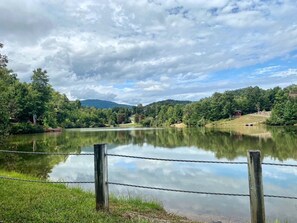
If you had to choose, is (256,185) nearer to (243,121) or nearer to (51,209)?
(51,209)

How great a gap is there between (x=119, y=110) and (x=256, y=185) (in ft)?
584

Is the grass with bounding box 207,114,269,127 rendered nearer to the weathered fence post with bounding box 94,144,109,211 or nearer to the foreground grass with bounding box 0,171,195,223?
the foreground grass with bounding box 0,171,195,223

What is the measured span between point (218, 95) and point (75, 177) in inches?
4865

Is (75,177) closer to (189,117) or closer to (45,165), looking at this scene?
(45,165)

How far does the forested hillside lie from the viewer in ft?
231

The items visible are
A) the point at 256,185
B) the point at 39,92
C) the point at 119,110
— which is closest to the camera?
the point at 256,185

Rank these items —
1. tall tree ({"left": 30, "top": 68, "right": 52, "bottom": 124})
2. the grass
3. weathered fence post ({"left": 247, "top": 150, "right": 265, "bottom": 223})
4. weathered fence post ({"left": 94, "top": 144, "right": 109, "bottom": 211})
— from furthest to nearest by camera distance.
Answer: the grass
tall tree ({"left": 30, "top": 68, "right": 52, "bottom": 124})
weathered fence post ({"left": 94, "top": 144, "right": 109, "bottom": 211})
weathered fence post ({"left": 247, "top": 150, "right": 265, "bottom": 223})

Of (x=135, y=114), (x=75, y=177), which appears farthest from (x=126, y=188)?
(x=135, y=114)

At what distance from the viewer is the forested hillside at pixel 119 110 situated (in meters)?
70.4

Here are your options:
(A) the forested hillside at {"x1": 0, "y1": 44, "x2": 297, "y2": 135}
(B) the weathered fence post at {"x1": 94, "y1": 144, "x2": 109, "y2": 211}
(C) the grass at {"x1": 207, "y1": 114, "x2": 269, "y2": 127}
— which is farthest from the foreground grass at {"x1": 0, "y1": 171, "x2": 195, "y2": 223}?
(C) the grass at {"x1": 207, "y1": 114, "x2": 269, "y2": 127}

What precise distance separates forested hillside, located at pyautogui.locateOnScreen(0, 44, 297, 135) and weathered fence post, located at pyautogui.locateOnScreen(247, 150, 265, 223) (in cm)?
2044

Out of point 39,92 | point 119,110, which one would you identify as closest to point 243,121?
point 39,92

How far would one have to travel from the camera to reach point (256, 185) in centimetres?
591

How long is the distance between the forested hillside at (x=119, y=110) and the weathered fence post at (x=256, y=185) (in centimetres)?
2044
